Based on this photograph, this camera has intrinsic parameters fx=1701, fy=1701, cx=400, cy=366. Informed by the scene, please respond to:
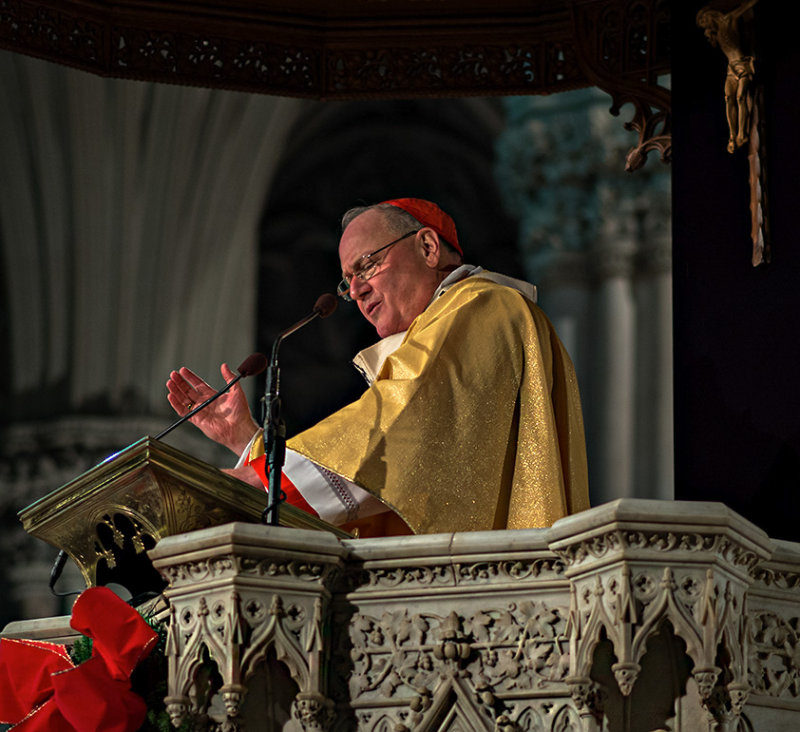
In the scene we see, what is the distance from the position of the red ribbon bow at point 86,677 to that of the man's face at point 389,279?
1.75m

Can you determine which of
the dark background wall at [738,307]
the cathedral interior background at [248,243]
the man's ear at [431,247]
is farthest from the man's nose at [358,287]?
the cathedral interior background at [248,243]

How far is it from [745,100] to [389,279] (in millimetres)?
1071

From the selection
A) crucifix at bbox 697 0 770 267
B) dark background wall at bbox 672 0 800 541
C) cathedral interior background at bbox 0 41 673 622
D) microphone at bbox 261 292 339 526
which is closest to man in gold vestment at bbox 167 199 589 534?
microphone at bbox 261 292 339 526

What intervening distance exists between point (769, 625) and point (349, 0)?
365cm

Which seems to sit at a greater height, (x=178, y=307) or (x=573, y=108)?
(x=573, y=108)

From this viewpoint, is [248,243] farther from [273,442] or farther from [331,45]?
[273,442]

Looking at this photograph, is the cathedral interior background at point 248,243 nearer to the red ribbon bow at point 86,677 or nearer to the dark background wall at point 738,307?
the dark background wall at point 738,307

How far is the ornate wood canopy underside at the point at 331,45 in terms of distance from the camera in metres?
5.84

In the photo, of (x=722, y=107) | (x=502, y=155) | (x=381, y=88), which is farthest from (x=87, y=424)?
(x=722, y=107)

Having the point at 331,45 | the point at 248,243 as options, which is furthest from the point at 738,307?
the point at 248,243

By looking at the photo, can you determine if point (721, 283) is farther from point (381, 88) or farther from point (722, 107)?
point (381, 88)

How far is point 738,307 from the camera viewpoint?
15.1ft

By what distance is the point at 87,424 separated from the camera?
1127 centimetres

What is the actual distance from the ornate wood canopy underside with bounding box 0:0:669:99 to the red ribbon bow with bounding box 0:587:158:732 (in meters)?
3.18
